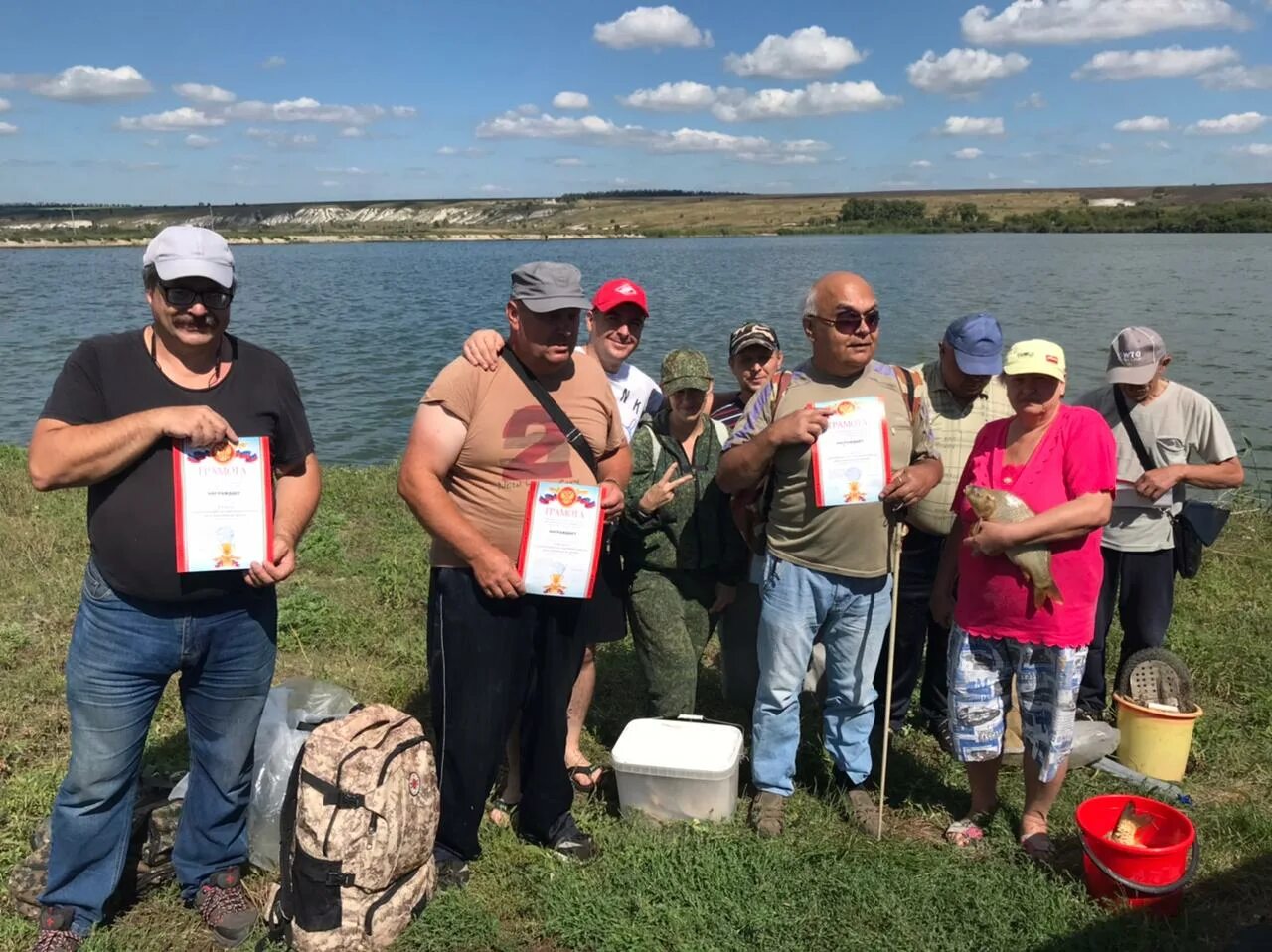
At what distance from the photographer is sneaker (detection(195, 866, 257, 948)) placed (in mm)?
3242

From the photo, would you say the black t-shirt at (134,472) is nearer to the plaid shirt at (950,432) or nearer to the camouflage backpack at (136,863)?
the camouflage backpack at (136,863)

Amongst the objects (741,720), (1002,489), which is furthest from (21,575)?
(1002,489)

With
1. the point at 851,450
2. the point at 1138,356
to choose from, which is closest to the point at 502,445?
Result: the point at 851,450

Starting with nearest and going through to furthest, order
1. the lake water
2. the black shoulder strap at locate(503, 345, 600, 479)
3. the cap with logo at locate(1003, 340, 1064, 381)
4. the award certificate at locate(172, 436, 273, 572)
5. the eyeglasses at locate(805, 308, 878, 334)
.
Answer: the award certificate at locate(172, 436, 273, 572), the black shoulder strap at locate(503, 345, 600, 479), the cap with logo at locate(1003, 340, 1064, 381), the eyeglasses at locate(805, 308, 878, 334), the lake water

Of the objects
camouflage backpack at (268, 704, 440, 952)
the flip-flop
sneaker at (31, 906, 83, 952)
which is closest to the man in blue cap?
the flip-flop

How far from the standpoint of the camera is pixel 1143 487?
455cm

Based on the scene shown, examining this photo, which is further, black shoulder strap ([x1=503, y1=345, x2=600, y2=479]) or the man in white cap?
black shoulder strap ([x1=503, y1=345, x2=600, y2=479])

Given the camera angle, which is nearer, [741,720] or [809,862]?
[809,862]

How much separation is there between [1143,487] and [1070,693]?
60.1 inches

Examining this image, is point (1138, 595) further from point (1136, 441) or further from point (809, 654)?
point (809, 654)

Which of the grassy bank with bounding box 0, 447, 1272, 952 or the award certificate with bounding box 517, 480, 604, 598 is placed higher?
the award certificate with bounding box 517, 480, 604, 598

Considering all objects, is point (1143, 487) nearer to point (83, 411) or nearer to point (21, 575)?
point (83, 411)

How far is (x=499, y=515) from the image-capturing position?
10.8 feet

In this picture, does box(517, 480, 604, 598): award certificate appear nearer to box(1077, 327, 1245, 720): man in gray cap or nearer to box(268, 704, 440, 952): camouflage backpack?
box(268, 704, 440, 952): camouflage backpack
